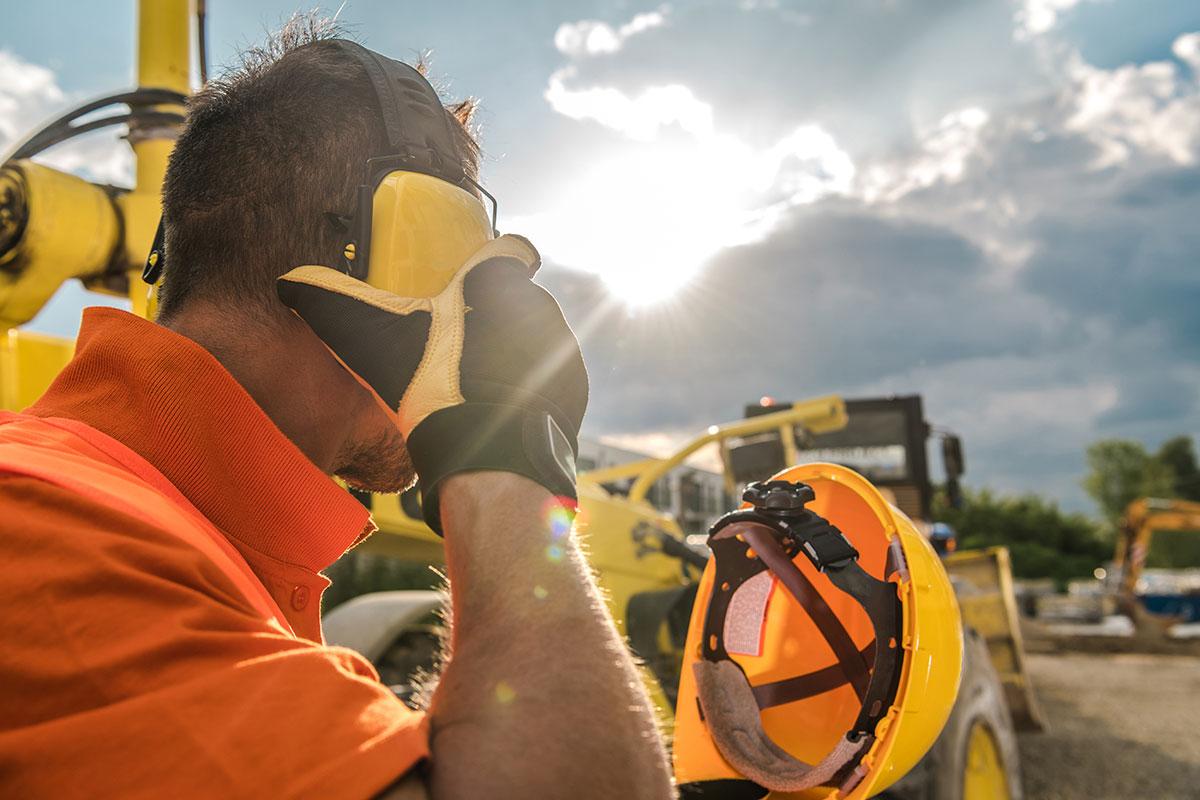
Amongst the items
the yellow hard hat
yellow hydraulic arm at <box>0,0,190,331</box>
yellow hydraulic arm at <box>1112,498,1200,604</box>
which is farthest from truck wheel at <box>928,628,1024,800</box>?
yellow hydraulic arm at <box>1112,498,1200,604</box>

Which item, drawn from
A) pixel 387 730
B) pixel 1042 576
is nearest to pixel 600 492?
pixel 387 730

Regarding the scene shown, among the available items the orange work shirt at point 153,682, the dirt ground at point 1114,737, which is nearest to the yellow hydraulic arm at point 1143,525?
the dirt ground at point 1114,737

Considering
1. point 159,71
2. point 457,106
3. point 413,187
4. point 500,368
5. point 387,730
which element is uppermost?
Result: point 159,71

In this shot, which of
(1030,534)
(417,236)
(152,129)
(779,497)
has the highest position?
(152,129)

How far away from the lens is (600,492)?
4.65 metres

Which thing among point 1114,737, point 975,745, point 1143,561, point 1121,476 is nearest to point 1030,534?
point 1121,476

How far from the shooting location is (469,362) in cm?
101

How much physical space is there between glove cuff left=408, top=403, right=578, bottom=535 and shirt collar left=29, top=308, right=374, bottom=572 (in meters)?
0.26

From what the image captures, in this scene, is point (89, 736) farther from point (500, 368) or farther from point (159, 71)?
point (159, 71)

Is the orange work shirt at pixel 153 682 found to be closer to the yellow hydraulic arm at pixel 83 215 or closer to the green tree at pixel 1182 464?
the yellow hydraulic arm at pixel 83 215

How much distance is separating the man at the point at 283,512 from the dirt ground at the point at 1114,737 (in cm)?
580

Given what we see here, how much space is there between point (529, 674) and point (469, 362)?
37 centimetres

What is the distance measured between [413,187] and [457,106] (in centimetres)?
44

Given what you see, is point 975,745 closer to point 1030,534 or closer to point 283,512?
point 283,512
